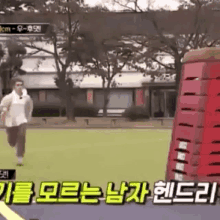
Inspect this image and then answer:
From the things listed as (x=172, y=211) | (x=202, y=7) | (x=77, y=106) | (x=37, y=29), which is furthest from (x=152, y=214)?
(x=77, y=106)

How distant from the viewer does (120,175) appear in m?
11.9

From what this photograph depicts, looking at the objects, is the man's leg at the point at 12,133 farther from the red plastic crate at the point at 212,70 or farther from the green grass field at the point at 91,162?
the red plastic crate at the point at 212,70

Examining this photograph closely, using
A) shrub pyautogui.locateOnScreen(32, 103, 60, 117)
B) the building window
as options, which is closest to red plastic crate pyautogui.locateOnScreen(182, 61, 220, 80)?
shrub pyautogui.locateOnScreen(32, 103, 60, 117)

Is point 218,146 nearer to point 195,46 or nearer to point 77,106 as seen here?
point 195,46

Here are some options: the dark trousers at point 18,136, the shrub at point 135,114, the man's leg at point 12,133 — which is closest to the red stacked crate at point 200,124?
the dark trousers at point 18,136

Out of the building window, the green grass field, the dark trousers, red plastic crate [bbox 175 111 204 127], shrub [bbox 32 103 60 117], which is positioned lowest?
shrub [bbox 32 103 60 117]

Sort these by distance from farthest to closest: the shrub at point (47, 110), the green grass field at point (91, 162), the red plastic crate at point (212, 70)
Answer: the shrub at point (47, 110) < the green grass field at point (91, 162) < the red plastic crate at point (212, 70)

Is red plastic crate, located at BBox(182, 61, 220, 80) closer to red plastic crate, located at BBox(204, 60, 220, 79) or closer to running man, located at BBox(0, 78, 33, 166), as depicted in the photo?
red plastic crate, located at BBox(204, 60, 220, 79)

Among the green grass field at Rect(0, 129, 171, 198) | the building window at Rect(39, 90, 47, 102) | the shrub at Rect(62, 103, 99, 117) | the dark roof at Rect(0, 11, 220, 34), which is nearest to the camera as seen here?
the green grass field at Rect(0, 129, 171, 198)

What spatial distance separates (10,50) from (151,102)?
16.8 meters

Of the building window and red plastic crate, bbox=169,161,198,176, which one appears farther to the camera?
the building window

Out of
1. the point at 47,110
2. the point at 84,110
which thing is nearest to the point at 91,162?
the point at 84,110

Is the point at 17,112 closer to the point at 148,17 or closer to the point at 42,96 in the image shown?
the point at 148,17

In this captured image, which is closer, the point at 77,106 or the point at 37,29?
the point at 37,29
